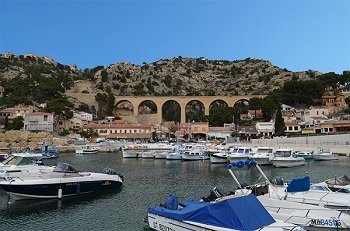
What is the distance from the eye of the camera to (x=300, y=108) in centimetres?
9206

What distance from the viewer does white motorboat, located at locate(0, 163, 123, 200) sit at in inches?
776

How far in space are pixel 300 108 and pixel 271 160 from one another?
58601 millimetres

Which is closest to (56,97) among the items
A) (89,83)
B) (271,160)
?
(89,83)

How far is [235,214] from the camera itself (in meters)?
10.6

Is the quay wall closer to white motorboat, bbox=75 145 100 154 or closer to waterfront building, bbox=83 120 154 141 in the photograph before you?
white motorboat, bbox=75 145 100 154

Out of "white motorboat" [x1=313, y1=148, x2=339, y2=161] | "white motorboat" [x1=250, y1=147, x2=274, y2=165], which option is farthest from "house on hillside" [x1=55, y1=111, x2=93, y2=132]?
"white motorboat" [x1=313, y1=148, x2=339, y2=161]

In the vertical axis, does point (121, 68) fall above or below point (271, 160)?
above

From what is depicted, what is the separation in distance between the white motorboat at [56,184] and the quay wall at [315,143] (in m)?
34.7

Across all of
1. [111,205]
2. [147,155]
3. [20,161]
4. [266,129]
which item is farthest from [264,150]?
[266,129]

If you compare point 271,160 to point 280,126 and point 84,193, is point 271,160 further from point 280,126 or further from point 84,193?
point 280,126

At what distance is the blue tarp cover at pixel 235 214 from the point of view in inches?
413

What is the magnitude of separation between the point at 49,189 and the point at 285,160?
79.4 ft

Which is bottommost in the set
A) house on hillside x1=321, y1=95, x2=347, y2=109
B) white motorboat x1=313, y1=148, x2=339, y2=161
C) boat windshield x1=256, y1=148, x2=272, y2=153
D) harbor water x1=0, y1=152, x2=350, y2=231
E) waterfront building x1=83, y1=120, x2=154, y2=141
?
harbor water x1=0, y1=152, x2=350, y2=231

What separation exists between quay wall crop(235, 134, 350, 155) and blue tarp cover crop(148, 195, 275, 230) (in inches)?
1585
